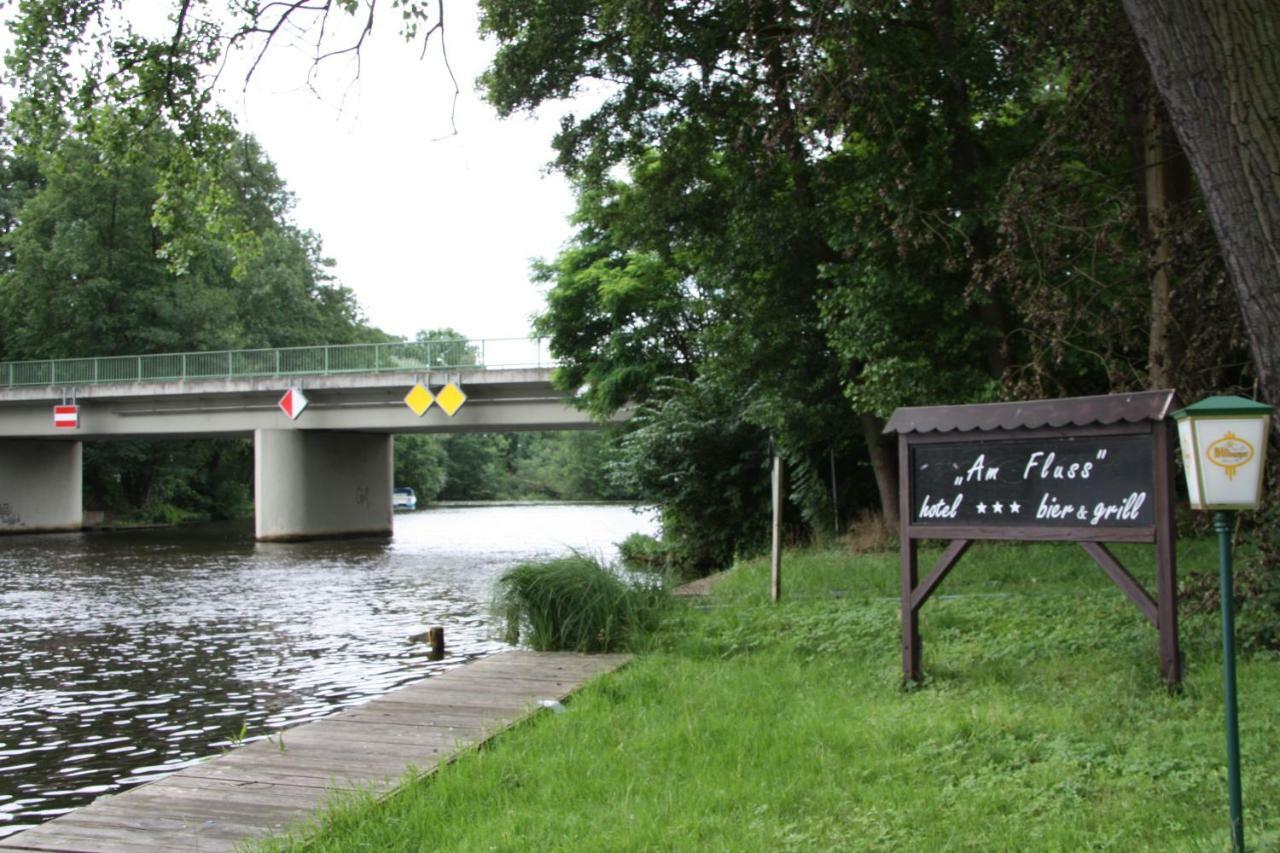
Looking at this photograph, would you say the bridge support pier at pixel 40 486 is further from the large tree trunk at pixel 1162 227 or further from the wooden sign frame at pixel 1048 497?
the wooden sign frame at pixel 1048 497

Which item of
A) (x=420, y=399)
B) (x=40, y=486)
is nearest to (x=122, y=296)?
(x=40, y=486)

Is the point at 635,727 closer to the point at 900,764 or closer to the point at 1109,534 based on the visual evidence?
the point at 900,764

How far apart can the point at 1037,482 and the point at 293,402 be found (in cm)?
3269

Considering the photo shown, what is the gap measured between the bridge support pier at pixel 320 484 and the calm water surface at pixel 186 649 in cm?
753

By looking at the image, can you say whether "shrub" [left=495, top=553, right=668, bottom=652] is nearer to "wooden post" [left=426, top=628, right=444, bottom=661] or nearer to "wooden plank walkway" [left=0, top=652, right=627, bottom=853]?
"wooden plank walkway" [left=0, top=652, right=627, bottom=853]

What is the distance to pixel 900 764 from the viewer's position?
18.2 ft

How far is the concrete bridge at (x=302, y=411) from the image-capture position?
35781 mm

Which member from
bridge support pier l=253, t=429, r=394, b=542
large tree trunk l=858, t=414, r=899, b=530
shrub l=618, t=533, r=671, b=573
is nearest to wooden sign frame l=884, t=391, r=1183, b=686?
large tree trunk l=858, t=414, r=899, b=530

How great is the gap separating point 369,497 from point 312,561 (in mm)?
14826

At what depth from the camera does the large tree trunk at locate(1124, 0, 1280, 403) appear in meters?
4.96

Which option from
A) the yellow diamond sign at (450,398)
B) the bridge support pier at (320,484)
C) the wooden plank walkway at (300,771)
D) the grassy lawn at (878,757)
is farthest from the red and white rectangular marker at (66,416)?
the grassy lawn at (878,757)

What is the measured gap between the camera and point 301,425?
38.9m

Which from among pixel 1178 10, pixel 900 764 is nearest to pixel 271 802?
pixel 900 764

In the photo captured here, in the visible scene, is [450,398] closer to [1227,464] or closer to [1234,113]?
[1234,113]
